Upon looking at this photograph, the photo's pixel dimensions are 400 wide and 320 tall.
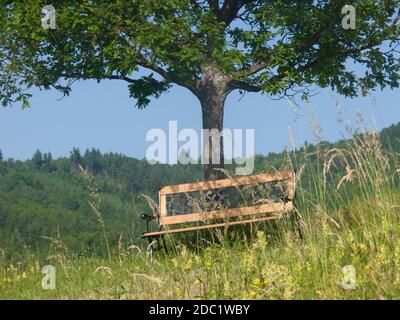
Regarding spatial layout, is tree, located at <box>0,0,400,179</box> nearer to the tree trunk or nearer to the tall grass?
the tree trunk

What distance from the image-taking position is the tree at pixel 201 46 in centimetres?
1506

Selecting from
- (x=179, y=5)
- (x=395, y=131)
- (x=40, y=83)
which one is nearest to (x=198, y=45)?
(x=179, y=5)

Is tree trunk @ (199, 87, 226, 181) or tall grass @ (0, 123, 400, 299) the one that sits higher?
tree trunk @ (199, 87, 226, 181)

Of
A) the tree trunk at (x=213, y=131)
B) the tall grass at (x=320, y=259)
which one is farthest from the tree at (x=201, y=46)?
the tall grass at (x=320, y=259)

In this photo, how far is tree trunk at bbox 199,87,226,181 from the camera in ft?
54.5

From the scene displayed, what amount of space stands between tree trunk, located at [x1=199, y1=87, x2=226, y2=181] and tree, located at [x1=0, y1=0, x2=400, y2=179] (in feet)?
0.08

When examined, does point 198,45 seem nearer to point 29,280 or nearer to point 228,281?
point 29,280

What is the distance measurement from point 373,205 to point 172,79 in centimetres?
1077

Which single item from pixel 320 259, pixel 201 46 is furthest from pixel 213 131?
pixel 320 259

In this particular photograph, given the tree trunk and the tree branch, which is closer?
the tree trunk

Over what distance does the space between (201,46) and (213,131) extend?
2.33 meters

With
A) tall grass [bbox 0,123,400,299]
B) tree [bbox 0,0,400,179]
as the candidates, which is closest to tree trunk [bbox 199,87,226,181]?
tree [bbox 0,0,400,179]

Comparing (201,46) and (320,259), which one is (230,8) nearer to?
(201,46)

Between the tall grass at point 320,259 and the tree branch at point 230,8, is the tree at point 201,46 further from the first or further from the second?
the tall grass at point 320,259
